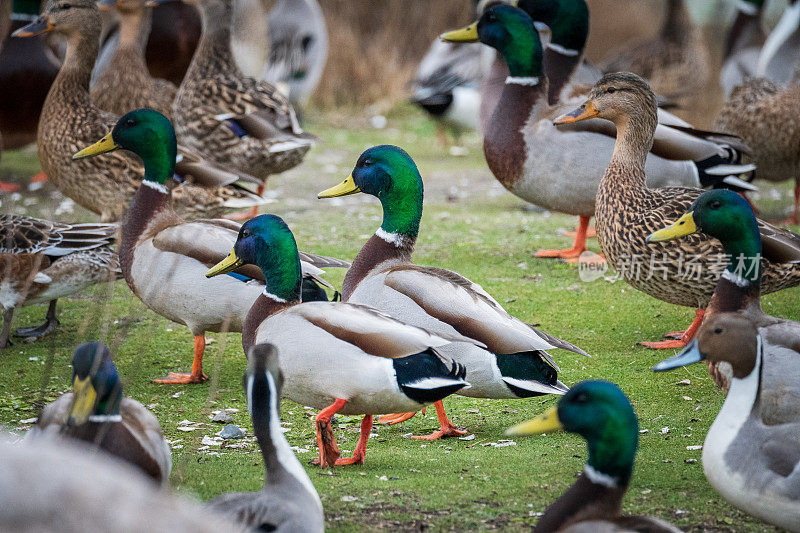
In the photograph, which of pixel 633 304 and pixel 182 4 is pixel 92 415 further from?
pixel 182 4

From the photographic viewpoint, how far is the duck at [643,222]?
4.28 m

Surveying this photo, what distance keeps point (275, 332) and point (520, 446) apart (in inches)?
38.4

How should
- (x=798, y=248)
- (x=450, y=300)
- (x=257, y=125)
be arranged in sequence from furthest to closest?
(x=257, y=125)
(x=798, y=248)
(x=450, y=300)

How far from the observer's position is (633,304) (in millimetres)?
5230

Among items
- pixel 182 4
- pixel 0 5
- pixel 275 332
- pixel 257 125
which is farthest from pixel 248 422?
pixel 0 5

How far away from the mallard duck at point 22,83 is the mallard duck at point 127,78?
814 millimetres

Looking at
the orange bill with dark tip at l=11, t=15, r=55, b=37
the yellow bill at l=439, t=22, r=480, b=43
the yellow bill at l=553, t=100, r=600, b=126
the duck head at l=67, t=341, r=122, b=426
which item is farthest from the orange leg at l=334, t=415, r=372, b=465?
the orange bill with dark tip at l=11, t=15, r=55, b=37

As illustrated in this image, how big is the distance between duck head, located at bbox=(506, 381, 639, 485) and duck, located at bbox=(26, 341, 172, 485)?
1051mm

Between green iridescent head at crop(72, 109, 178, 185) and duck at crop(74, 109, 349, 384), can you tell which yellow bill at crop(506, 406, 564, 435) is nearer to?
duck at crop(74, 109, 349, 384)

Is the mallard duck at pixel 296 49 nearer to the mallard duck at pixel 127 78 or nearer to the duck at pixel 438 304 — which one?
the mallard duck at pixel 127 78

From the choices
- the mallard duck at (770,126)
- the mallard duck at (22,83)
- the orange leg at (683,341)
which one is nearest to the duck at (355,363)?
the orange leg at (683,341)

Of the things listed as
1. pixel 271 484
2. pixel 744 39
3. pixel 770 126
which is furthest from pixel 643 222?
pixel 744 39

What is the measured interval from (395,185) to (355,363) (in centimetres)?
110

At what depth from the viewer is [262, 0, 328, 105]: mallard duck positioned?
33.6 ft
